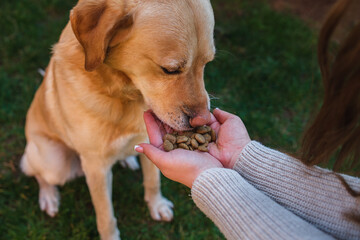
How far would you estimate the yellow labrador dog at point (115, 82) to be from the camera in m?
1.87

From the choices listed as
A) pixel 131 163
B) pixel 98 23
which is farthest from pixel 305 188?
pixel 131 163

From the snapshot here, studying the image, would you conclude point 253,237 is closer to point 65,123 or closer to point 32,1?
point 65,123

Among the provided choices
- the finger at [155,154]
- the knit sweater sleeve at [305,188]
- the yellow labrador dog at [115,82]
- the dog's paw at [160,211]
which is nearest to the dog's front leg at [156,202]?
the dog's paw at [160,211]

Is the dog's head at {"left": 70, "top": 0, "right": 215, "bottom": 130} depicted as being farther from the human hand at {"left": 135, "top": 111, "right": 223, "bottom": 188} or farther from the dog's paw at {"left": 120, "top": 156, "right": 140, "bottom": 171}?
the dog's paw at {"left": 120, "top": 156, "right": 140, "bottom": 171}

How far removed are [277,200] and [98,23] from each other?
53.2 inches

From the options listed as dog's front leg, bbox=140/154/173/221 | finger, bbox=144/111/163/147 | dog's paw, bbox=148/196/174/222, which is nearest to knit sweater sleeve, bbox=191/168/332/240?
finger, bbox=144/111/163/147

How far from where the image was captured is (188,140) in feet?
6.76

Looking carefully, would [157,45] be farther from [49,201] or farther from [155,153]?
[49,201]

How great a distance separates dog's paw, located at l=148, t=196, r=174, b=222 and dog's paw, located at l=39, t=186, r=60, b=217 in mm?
842

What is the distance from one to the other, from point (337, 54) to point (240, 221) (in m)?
0.86

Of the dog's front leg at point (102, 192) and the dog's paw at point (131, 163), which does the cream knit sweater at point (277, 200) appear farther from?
the dog's paw at point (131, 163)

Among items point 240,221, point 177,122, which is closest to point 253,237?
point 240,221

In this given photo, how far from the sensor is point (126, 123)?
7.69 ft

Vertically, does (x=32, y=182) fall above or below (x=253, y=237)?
below
